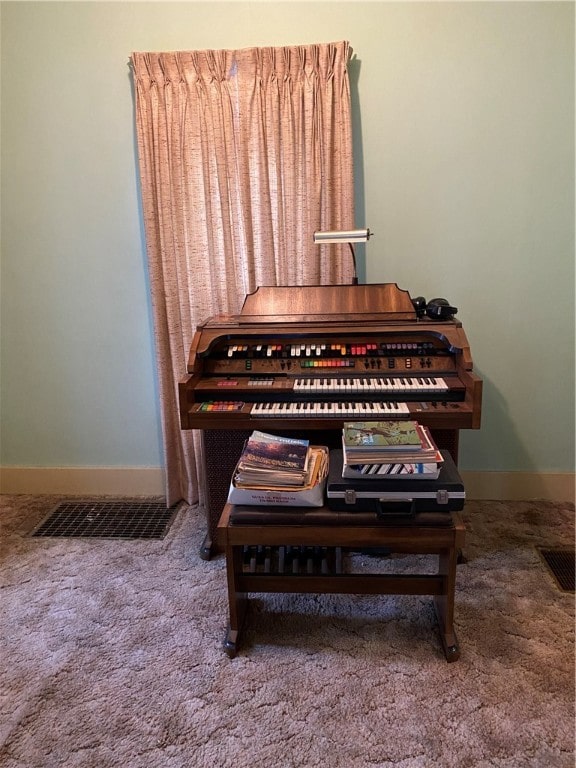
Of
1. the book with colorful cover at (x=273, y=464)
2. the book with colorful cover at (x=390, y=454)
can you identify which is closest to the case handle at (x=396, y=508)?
the book with colorful cover at (x=390, y=454)

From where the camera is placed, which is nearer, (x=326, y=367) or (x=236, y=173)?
(x=326, y=367)

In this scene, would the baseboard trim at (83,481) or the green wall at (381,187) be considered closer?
the green wall at (381,187)

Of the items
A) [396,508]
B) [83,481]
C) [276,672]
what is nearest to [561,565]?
[396,508]

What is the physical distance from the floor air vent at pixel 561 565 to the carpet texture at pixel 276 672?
34 millimetres

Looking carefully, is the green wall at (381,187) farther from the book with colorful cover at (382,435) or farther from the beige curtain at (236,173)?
the book with colorful cover at (382,435)

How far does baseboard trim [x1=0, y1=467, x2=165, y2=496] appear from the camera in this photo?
264cm

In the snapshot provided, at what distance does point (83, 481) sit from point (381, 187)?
2178mm

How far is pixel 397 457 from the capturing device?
1390mm

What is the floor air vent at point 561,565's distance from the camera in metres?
1.84

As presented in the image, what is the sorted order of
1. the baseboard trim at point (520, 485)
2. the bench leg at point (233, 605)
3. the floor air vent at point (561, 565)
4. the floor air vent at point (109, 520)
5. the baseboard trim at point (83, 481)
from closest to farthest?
the bench leg at point (233, 605)
the floor air vent at point (561, 565)
the floor air vent at point (109, 520)
the baseboard trim at point (520, 485)
the baseboard trim at point (83, 481)

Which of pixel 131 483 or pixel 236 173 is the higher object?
pixel 236 173

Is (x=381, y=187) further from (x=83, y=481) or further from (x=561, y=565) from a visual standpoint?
(x=83, y=481)

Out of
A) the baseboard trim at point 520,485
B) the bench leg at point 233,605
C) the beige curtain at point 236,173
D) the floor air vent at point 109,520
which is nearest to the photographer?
the bench leg at point 233,605

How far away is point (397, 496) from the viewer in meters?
1.38
